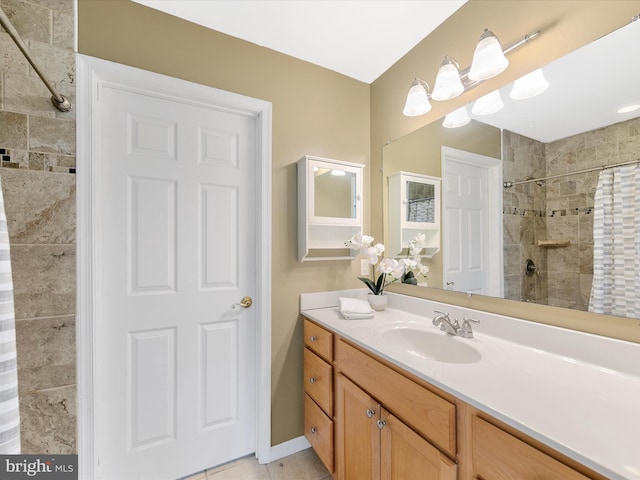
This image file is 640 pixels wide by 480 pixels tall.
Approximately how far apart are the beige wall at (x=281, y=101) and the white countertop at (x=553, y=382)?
53cm

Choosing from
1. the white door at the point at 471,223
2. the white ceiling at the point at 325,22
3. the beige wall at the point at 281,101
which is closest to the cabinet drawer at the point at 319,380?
the beige wall at the point at 281,101

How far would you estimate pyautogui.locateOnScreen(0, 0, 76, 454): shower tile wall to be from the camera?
112 cm

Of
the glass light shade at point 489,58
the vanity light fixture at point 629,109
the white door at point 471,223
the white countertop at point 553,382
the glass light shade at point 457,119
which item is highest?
the glass light shade at point 489,58

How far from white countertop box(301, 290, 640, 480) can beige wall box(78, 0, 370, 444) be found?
0.53m

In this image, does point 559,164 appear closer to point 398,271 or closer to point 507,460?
point 398,271

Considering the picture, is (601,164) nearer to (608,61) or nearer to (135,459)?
(608,61)

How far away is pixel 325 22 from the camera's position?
57.7 inches

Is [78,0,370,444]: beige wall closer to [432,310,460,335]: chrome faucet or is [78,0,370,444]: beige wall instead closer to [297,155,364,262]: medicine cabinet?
[297,155,364,262]: medicine cabinet

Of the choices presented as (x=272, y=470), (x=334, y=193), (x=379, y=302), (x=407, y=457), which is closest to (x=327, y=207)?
(x=334, y=193)

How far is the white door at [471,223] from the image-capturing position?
1.27m

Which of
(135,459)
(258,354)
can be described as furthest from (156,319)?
(135,459)

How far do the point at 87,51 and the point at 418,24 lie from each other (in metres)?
1.65

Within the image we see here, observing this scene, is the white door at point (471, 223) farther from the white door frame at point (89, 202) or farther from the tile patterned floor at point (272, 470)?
the white door frame at point (89, 202)

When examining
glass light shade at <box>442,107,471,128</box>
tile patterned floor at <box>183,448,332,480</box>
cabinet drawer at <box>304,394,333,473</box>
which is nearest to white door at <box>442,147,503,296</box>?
glass light shade at <box>442,107,471,128</box>
